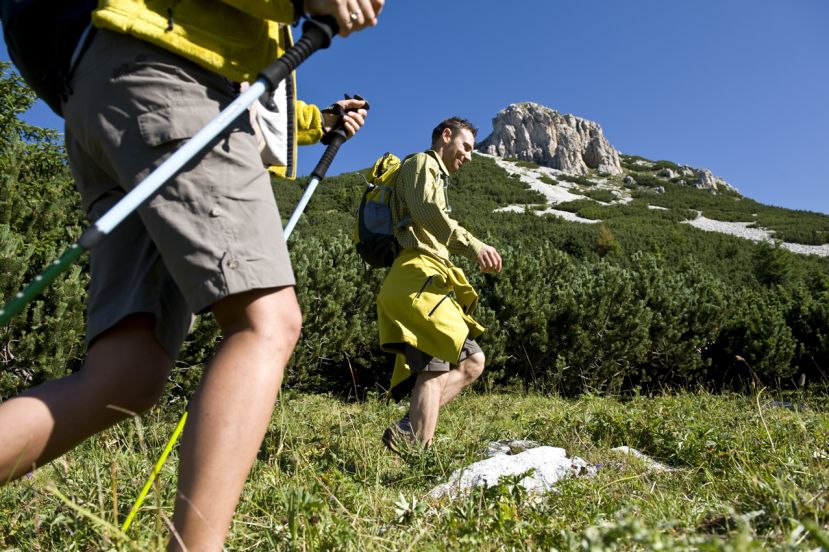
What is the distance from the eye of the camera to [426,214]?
353cm

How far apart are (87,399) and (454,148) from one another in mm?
3098

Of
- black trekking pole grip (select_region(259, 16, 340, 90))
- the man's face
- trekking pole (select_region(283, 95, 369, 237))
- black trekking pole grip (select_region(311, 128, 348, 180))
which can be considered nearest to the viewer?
black trekking pole grip (select_region(259, 16, 340, 90))

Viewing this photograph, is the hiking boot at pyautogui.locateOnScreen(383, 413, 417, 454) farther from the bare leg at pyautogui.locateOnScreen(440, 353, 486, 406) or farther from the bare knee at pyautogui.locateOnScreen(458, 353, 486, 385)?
the bare knee at pyautogui.locateOnScreen(458, 353, 486, 385)

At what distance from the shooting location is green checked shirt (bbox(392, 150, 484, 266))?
354 centimetres

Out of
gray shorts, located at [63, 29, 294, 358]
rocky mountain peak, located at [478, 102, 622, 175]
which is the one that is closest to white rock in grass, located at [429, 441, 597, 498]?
gray shorts, located at [63, 29, 294, 358]

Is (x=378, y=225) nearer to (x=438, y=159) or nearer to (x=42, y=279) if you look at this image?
(x=438, y=159)

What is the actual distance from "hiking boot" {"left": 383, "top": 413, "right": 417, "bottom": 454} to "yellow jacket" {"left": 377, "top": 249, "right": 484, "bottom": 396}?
359 millimetres

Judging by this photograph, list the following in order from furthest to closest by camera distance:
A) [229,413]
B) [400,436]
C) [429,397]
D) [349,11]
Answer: [429,397] → [400,436] → [349,11] → [229,413]

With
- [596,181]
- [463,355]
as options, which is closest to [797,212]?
[596,181]

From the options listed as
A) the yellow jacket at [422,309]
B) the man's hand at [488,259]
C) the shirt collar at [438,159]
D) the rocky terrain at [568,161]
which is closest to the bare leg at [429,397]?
the yellow jacket at [422,309]

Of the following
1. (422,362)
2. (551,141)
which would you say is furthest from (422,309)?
(551,141)

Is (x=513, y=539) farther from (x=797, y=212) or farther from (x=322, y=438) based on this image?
(x=797, y=212)

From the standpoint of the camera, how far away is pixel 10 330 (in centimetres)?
506

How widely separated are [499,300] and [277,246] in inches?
313
